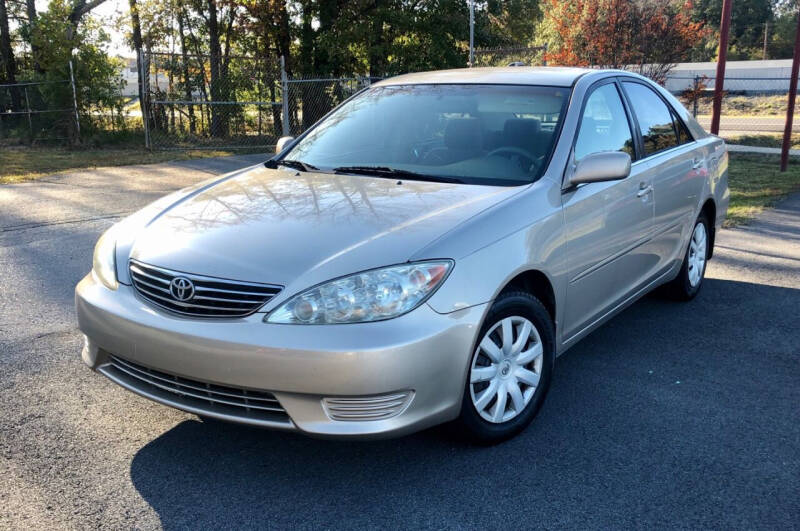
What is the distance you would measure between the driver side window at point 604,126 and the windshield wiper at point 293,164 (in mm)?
1486

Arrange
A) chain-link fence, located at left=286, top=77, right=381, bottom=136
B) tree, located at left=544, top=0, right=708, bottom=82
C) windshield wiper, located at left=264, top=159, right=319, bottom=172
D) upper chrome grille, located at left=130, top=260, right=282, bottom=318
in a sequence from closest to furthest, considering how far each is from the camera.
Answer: upper chrome grille, located at left=130, top=260, right=282, bottom=318, windshield wiper, located at left=264, top=159, right=319, bottom=172, tree, located at left=544, top=0, right=708, bottom=82, chain-link fence, located at left=286, top=77, right=381, bottom=136

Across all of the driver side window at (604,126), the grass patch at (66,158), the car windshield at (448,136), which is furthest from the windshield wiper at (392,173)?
the grass patch at (66,158)

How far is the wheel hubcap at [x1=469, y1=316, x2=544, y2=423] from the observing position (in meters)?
3.20

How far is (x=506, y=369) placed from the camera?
3330 millimetres

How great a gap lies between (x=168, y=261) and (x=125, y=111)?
52.6 ft

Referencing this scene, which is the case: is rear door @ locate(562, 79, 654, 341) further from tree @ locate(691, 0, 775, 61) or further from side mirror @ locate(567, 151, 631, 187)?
tree @ locate(691, 0, 775, 61)

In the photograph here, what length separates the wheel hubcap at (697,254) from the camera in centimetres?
550

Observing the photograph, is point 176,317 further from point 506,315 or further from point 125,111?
point 125,111

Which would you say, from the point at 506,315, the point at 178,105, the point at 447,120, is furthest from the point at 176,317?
the point at 178,105

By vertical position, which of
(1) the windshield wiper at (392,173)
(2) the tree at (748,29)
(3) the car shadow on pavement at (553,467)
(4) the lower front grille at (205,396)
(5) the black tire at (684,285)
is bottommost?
(3) the car shadow on pavement at (553,467)

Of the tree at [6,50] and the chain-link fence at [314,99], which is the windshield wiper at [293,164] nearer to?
the chain-link fence at [314,99]

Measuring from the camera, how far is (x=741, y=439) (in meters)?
3.46

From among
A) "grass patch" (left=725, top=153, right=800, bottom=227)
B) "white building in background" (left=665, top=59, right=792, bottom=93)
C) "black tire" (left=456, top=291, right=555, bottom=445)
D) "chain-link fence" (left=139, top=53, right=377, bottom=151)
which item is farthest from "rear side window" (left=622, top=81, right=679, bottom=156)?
"white building in background" (left=665, top=59, right=792, bottom=93)

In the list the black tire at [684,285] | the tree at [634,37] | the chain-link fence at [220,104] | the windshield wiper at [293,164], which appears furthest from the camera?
the chain-link fence at [220,104]
